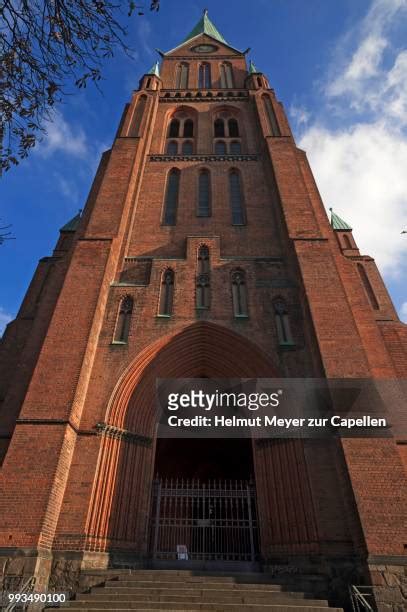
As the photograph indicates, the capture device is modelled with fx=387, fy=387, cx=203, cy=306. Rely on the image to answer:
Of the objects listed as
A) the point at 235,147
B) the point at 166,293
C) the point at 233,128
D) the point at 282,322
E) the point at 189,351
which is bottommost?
the point at 189,351

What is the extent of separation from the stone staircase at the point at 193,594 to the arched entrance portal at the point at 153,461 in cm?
105

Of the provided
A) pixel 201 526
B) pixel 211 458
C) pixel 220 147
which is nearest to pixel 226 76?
pixel 220 147

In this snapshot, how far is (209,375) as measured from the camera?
11.2m

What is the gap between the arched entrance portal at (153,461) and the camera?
8016 mm

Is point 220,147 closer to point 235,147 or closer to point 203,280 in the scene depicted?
point 235,147

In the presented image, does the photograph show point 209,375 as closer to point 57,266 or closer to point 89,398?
point 89,398

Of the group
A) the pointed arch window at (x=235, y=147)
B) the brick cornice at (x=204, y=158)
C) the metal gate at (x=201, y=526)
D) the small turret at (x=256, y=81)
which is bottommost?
the metal gate at (x=201, y=526)

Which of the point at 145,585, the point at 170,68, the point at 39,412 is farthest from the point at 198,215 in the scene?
the point at 170,68

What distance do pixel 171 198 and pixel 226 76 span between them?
1337 cm

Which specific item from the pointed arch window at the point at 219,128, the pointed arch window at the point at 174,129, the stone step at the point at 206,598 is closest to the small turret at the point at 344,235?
the pointed arch window at the point at 219,128

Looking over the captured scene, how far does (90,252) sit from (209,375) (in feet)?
16.7

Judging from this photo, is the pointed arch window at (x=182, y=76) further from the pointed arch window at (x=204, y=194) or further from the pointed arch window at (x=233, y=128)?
the pointed arch window at (x=204, y=194)

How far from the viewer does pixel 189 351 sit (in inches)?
428

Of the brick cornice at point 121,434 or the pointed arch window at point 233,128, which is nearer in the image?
the brick cornice at point 121,434
